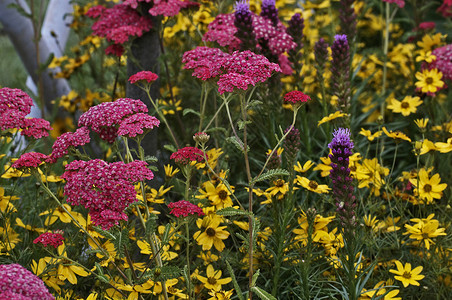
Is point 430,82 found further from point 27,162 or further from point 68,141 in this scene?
point 27,162

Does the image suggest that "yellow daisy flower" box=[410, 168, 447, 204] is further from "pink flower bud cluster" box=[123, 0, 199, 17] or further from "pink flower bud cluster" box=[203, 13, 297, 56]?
"pink flower bud cluster" box=[123, 0, 199, 17]

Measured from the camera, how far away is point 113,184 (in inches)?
62.8

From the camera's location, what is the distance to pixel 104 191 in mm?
1590

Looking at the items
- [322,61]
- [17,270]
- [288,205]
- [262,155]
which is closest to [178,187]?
[262,155]

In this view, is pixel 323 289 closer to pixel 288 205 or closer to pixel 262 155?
pixel 288 205

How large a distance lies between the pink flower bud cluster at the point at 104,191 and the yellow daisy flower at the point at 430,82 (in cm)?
186

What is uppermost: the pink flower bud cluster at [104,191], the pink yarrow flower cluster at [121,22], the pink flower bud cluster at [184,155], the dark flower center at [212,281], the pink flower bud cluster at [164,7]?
the pink flower bud cluster at [164,7]

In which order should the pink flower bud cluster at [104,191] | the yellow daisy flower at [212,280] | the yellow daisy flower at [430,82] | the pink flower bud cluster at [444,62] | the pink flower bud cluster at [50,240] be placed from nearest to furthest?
the pink flower bud cluster at [104,191] < the pink flower bud cluster at [50,240] < the yellow daisy flower at [212,280] < the yellow daisy flower at [430,82] < the pink flower bud cluster at [444,62]

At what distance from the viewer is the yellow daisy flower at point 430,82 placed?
286 cm

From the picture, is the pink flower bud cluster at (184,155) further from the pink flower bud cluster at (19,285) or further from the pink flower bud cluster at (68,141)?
the pink flower bud cluster at (19,285)

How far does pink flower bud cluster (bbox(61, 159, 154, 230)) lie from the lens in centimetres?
158

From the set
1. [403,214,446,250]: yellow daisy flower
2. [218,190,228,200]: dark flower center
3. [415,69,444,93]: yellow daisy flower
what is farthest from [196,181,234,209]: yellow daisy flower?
[415,69,444,93]: yellow daisy flower

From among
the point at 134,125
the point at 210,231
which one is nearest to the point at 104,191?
the point at 134,125

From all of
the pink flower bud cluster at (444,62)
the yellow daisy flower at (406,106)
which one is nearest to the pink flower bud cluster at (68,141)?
the yellow daisy flower at (406,106)
